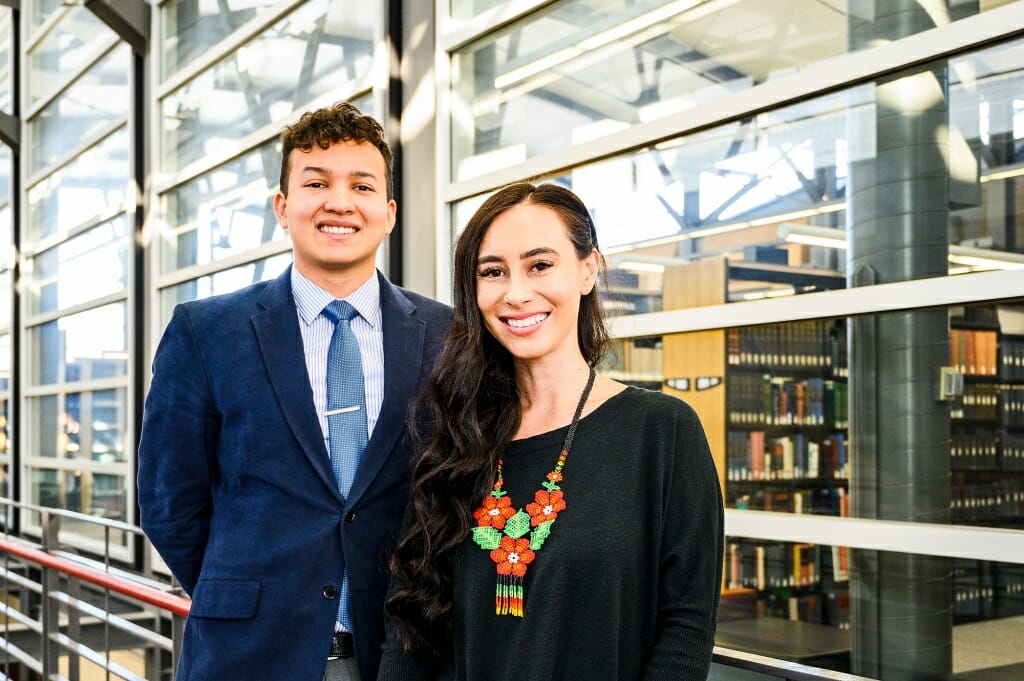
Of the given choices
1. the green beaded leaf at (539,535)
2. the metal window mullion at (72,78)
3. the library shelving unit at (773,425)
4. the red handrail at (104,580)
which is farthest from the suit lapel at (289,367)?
the metal window mullion at (72,78)

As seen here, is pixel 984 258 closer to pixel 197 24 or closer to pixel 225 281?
pixel 225 281

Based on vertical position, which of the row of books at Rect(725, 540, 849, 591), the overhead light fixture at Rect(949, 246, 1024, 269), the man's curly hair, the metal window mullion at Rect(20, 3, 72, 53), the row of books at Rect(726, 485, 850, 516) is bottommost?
the row of books at Rect(725, 540, 849, 591)

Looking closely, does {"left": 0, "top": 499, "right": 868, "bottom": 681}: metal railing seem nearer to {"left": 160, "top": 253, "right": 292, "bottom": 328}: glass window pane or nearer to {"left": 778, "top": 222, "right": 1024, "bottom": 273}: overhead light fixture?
{"left": 778, "top": 222, "right": 1024, "bottom": 273}: overhead light fixture

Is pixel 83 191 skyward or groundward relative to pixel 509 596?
skyward

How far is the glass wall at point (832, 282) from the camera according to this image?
9.99 ft

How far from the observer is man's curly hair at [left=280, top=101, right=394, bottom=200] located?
74.9 inches

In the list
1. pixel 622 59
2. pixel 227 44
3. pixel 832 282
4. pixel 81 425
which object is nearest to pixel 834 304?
pixel 832 282

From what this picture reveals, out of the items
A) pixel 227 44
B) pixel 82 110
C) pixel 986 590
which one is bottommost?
pixel 986 590

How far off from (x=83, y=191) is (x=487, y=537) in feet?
30.6

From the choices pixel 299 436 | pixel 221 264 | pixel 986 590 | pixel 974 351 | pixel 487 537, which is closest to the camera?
pixel 487 537

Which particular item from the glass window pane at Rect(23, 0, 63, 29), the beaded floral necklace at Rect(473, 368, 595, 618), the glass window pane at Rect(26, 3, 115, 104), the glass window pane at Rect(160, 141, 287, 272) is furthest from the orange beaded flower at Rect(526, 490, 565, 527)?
the glass window pane at Rect(23, 0, 63, 29)

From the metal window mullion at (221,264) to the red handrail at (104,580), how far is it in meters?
2.46

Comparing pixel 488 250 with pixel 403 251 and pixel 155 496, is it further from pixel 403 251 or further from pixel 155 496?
pixel 403 251

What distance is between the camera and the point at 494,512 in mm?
1555
